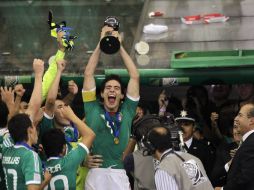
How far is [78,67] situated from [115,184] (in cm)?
203

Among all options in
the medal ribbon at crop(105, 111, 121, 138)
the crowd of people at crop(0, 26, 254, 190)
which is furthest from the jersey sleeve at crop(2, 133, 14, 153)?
the medal ribbon at crop(105, 111, 121, 138)

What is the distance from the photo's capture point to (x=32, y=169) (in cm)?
556

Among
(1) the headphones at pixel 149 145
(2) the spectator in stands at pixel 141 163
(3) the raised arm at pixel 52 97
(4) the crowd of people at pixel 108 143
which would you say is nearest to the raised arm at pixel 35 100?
(4) the crowd of people at pixel 108 143

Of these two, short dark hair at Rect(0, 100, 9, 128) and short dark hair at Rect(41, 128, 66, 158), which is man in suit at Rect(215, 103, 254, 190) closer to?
short dark hair at Rect(41, 128, 66, 158)

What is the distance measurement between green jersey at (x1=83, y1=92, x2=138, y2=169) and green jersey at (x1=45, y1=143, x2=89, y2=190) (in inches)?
19.3

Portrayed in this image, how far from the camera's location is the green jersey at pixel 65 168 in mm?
5898

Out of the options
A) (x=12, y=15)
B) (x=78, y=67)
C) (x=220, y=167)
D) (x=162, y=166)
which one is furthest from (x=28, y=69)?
(x=162, y=166)

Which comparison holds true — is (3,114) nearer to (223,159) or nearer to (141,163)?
(141,163)

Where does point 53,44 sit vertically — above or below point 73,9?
below

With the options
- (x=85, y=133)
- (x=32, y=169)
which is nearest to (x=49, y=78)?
(x=85, y=133)

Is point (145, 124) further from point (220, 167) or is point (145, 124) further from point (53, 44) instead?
point (53, 44)

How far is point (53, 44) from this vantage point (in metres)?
8.77

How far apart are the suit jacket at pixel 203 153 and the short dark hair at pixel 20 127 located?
2.37 meters

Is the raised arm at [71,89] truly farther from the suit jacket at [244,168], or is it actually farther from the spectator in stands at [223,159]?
the suit jacket at [244,168]
